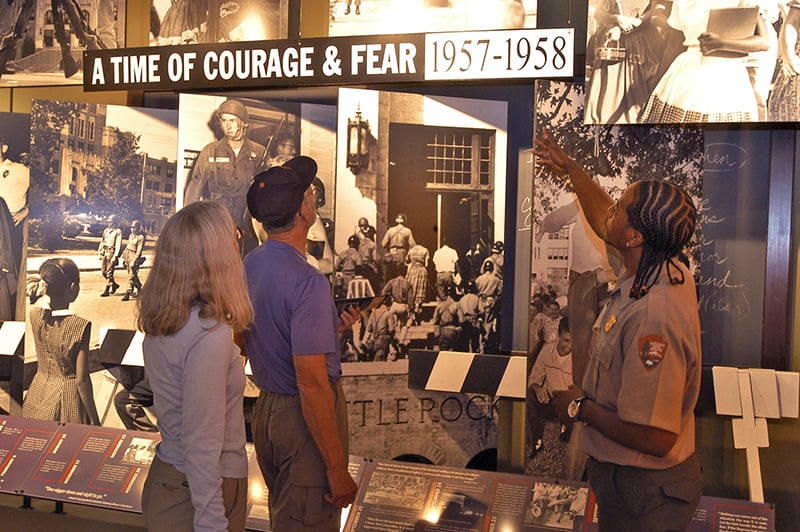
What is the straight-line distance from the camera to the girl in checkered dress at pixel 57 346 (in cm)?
559

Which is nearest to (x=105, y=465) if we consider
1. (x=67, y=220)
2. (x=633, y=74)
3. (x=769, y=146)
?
(x=67, y=220)

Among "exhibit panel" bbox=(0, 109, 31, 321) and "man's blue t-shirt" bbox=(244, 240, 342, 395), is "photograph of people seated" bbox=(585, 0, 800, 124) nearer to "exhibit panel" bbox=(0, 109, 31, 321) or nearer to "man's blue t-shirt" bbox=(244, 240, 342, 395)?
"man's blue t-shirt" bbox=(244, 240, 342, 395)

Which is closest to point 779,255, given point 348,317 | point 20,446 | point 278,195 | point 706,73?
point 706,73

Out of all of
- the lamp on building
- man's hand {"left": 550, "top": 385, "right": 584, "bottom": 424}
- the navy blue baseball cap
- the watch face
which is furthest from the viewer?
the lamp on building

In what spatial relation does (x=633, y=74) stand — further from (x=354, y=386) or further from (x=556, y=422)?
(x=354, y=386)

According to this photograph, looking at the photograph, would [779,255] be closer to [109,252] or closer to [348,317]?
[348,317]

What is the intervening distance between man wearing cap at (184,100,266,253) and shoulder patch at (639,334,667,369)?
9.51 feet

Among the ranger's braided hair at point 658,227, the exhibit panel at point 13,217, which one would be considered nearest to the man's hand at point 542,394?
the ranger's braided hair at point 658,227

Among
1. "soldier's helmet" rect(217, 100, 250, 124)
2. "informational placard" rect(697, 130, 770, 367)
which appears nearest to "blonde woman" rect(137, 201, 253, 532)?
"soldier's helmet" rect(217, 100, 250, 124)

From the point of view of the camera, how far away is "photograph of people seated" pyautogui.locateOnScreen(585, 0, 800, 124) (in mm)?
4191

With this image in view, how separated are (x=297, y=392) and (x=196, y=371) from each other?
88cm

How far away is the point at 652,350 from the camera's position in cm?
307

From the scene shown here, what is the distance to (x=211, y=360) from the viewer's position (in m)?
2.63

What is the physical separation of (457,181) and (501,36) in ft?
2.79
